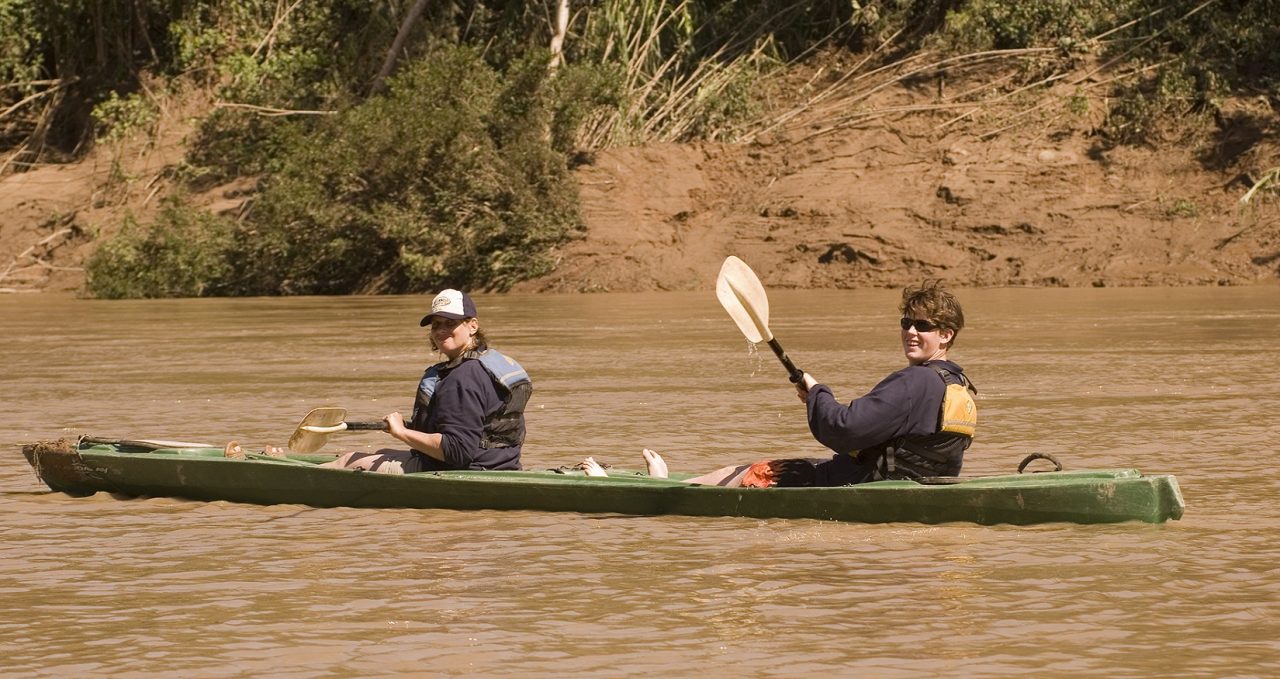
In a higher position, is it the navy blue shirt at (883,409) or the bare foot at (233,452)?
the navy blue shirt at (883,409)

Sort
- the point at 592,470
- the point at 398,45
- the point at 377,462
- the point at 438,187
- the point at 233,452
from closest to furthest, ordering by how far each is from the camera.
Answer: the point at 592,470 → the point at 377,462 → the point at 233,452 → the point at 438,187 → the point at 398,45

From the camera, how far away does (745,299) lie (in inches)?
334

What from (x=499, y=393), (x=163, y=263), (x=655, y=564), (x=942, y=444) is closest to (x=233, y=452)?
(x=499, y=393)

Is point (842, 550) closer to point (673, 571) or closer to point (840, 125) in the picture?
point (673, 571)

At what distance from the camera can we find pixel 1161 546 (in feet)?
23.2

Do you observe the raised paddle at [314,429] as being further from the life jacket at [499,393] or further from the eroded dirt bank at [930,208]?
the eroded dirt bank at [930,208]

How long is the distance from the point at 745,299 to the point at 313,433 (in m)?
2.23

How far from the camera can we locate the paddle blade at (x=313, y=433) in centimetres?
905

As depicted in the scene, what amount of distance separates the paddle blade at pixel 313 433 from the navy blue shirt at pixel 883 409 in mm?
3025

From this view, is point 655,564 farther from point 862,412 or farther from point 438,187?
point 438,187

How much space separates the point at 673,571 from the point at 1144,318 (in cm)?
1426

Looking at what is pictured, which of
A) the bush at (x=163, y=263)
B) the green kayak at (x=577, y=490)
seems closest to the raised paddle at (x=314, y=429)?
the green kayak at (x=577, y=490)

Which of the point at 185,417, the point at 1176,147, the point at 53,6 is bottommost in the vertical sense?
the point at 185,417

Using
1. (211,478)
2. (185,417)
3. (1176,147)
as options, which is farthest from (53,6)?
(211,478)
